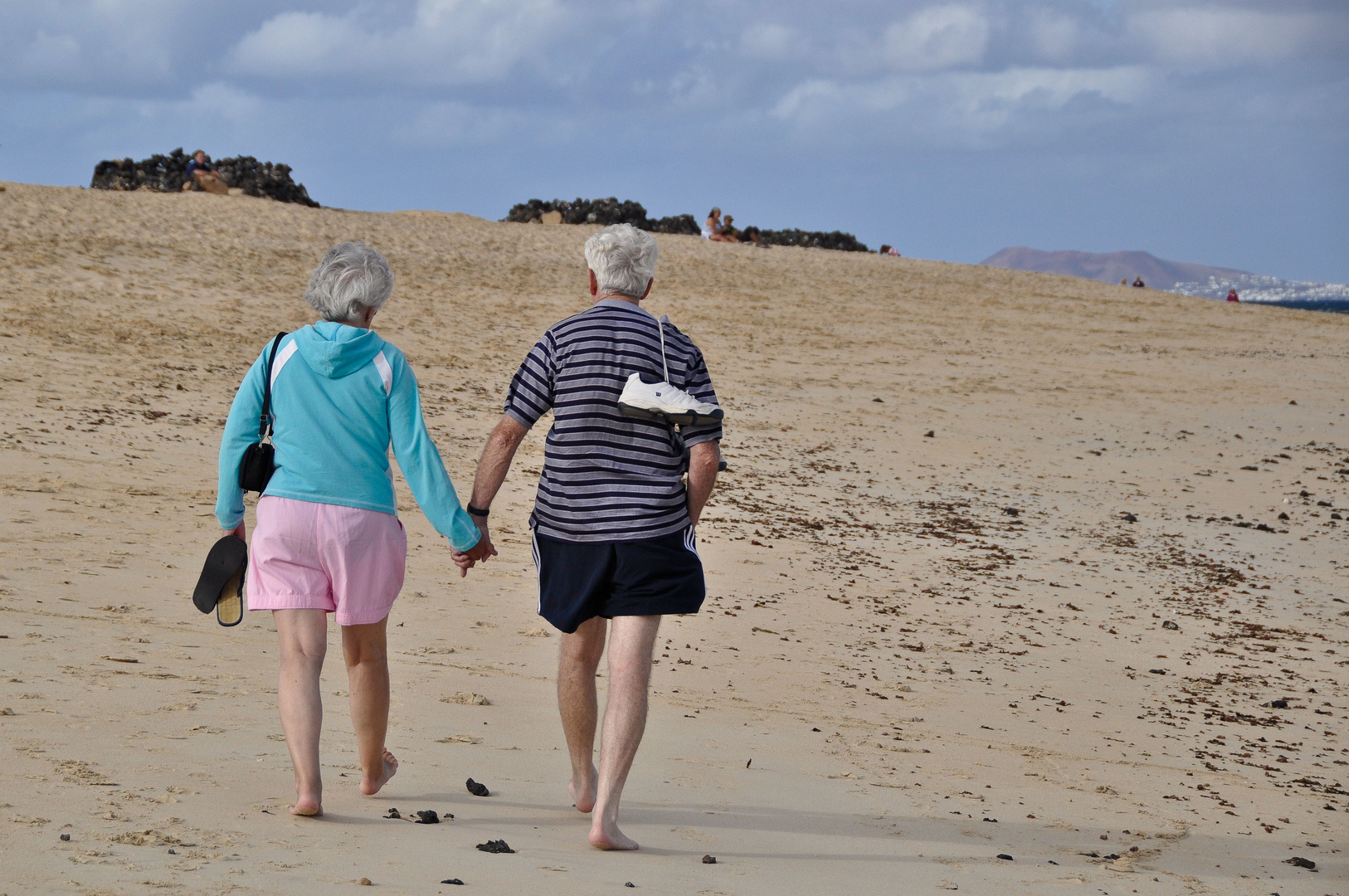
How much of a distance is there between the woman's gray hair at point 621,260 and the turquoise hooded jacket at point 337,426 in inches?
25.8

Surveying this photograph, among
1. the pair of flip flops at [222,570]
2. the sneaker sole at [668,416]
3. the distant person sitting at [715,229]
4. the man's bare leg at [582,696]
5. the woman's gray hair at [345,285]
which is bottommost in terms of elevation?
the man's bare leg at [582,696]

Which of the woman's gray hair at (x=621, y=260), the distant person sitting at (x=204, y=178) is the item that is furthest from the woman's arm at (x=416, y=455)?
the distant person sitting at (x=204, y=178)

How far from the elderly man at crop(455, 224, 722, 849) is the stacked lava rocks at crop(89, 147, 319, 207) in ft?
80.2

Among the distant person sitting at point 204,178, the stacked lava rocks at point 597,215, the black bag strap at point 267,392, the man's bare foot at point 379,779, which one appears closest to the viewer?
the black bag strap at point 267,392

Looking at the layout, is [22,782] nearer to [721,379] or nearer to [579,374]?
[579,374]

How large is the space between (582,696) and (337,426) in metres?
1.08

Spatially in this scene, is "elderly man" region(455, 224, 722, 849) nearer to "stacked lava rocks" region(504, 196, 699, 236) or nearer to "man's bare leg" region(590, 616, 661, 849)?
"man's bare leg" region(590, 616, 661, 849)

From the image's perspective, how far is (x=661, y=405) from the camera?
11.3 feet

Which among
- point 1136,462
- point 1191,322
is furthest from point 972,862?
point 1191,322

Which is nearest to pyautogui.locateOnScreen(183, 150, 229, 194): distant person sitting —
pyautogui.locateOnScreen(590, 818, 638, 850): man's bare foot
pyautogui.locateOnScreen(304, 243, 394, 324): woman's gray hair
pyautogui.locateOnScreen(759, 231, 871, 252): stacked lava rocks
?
pyautogui.locateOnScreen(759, 231, 871, 252): stacked lava rocks

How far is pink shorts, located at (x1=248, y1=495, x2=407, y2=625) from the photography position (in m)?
3.39

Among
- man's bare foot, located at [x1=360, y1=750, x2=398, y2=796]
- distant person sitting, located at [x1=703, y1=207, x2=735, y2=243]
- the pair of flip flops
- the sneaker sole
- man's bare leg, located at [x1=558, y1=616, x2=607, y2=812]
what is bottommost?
man's bare foot, located at [x1=360, y1=750, x2=398, y2=796]

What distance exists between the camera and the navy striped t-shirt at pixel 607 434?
353 centimetres

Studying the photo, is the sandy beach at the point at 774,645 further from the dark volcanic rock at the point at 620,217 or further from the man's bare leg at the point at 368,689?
the dark volcanic rock at the point at 620,217
